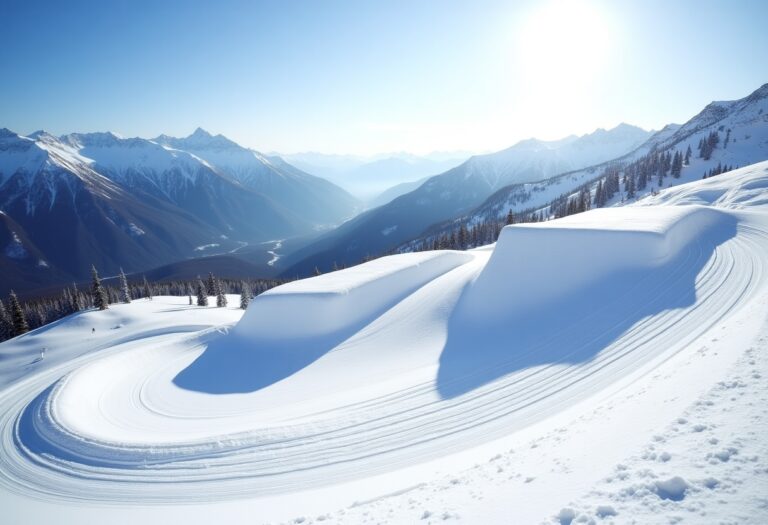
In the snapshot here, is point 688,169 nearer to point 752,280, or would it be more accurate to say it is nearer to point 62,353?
point 752,280

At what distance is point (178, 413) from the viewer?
13836 millimetres

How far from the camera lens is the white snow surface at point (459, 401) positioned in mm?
5082

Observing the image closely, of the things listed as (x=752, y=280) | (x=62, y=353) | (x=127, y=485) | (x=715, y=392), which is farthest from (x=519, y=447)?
(x=62, y=353)

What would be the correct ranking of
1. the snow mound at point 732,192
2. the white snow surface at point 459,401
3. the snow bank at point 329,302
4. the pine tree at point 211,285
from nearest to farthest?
the white snow surface at point 459,401, the snow bank at point 329,302, the snow mound at point 732,192, the pine tree at point 211,285

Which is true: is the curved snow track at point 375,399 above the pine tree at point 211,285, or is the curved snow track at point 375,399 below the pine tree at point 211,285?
below

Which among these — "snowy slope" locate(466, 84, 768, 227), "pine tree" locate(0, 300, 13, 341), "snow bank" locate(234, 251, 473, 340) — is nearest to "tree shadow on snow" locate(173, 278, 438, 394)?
"snow bank" locate(234, 251, 473, 340)

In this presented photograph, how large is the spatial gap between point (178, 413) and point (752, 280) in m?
23.4

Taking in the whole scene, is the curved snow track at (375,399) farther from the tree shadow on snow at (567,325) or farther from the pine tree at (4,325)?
the pine tree at (4,325)

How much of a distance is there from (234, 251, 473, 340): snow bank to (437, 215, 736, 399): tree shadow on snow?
579 cm

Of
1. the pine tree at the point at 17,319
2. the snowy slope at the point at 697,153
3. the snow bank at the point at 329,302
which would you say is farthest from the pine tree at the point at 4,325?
the snowy slope at the point at 697,153

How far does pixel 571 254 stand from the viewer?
16.4 metres

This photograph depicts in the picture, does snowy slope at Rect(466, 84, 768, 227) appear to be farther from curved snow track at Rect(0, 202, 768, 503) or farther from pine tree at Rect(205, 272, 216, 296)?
pine tree at Rect(205, 272, 216, 296)

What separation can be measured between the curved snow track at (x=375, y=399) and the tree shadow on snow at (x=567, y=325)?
76 millimetres

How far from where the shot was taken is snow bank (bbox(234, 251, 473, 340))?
61.5 ft
